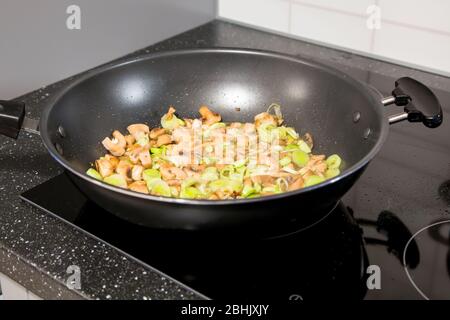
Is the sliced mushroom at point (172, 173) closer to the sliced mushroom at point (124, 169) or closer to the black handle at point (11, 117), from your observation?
the sliced mushroom at point (124, 169)

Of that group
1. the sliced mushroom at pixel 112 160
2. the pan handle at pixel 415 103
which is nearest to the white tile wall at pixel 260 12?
the pan handle at pixel 415 103

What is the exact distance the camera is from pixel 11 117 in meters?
0.92

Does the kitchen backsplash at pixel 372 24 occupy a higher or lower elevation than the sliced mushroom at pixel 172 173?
higher

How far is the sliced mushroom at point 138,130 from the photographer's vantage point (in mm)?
1048

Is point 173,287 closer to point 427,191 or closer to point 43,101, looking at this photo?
point 427,191

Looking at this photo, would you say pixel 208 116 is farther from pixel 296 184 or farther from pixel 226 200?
pixel 226 200

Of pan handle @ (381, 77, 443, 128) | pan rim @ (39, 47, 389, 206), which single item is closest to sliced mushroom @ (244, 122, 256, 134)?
pan rim @ (39, 47, 389, 206)

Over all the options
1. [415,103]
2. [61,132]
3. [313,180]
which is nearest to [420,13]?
[415,103]

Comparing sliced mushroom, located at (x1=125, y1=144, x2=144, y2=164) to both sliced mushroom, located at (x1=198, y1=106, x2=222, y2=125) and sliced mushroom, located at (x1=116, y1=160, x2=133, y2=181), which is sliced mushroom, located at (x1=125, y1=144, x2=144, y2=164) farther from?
sliced mushroom, located at (x1=198, y1=106, x2=222, y2=125)

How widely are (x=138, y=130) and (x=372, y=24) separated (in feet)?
1.75

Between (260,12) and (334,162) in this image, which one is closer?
(334,162)

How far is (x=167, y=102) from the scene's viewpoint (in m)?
1.11

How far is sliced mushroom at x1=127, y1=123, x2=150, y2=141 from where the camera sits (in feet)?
3.44

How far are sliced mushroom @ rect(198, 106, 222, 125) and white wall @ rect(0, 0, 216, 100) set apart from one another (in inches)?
12.3
